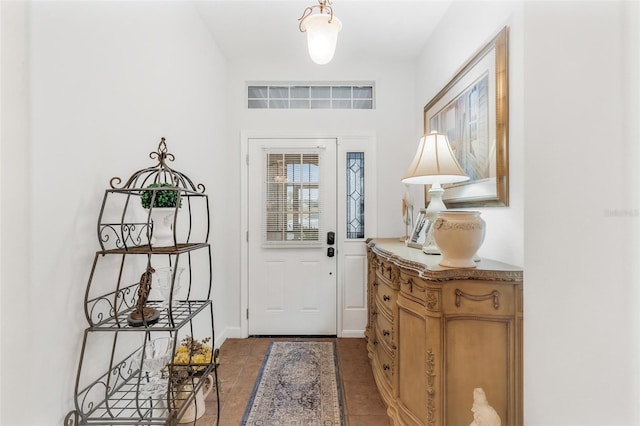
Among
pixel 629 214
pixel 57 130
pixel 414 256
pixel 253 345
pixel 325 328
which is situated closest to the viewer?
pixel 629 214

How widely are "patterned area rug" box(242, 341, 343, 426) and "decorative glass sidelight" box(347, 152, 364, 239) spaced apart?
1.18 m

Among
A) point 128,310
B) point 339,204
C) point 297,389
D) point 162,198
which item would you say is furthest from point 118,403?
point 339,204

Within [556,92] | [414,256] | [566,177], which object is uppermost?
[556,92]

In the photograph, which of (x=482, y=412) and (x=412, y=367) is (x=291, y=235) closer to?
(x=412, y=367)

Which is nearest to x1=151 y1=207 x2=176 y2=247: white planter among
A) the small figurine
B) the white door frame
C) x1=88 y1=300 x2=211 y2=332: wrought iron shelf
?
the small figurine

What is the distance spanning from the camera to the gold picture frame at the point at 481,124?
5.30 feet

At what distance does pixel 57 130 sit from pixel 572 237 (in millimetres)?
1591

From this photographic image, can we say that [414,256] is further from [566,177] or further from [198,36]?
[198,36]

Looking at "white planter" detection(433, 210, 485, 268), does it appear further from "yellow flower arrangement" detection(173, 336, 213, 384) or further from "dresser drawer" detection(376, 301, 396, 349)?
"yellow flower arrangement" detection(173, 336, 213, 384)

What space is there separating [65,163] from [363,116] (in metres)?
2.62

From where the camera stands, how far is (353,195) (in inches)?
126

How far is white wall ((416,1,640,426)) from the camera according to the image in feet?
1.52

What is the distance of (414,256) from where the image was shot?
1.83 meters

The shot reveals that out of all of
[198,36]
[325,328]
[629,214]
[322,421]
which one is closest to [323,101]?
[198,36]
